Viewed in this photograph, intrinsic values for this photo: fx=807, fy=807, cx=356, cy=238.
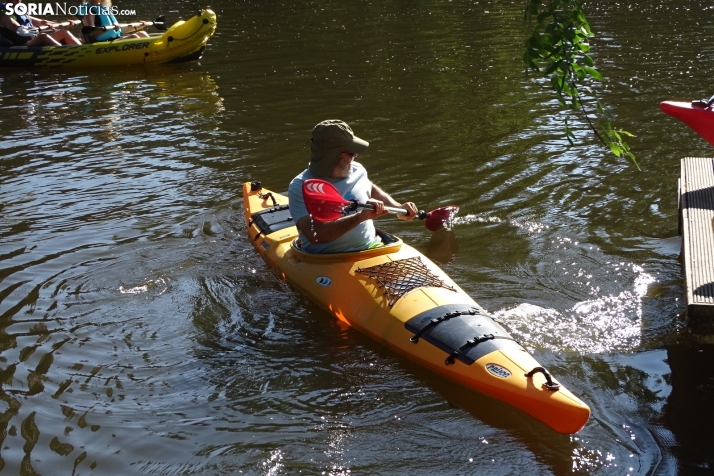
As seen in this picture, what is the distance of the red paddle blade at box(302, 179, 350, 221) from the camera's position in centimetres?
523

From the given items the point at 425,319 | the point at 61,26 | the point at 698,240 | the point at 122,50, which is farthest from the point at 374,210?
the point at 61,26

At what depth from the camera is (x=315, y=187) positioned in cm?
525

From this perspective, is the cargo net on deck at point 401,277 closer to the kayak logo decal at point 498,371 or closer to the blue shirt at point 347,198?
the blue shirt at point 347,198

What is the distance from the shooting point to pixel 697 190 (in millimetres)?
5816

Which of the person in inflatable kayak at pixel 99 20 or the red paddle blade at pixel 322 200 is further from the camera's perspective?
the person in inflatable kayak at pixel 99 20

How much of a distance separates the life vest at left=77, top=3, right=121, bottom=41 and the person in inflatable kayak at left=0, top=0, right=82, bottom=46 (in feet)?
2.09

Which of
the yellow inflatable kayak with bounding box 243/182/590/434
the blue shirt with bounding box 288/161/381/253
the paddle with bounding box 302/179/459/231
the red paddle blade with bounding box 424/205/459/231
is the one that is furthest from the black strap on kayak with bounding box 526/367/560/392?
Answer: the red paddle blade with bounding box 424/205/459/231

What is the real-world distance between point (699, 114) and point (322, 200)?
2.61 meters

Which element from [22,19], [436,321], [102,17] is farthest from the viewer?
[22,19]

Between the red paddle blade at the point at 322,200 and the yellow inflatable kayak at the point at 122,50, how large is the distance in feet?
31.2

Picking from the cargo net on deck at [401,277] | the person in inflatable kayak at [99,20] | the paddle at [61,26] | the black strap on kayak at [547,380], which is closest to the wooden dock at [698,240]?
the black strap on kayak at [547,380]

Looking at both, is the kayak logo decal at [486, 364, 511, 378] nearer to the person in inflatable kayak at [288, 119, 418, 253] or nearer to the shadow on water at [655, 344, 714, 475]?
the shadow on water at [655, 344, 714, 475]

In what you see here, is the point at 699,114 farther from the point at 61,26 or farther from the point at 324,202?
the point at 61,26

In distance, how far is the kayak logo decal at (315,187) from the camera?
524cm
